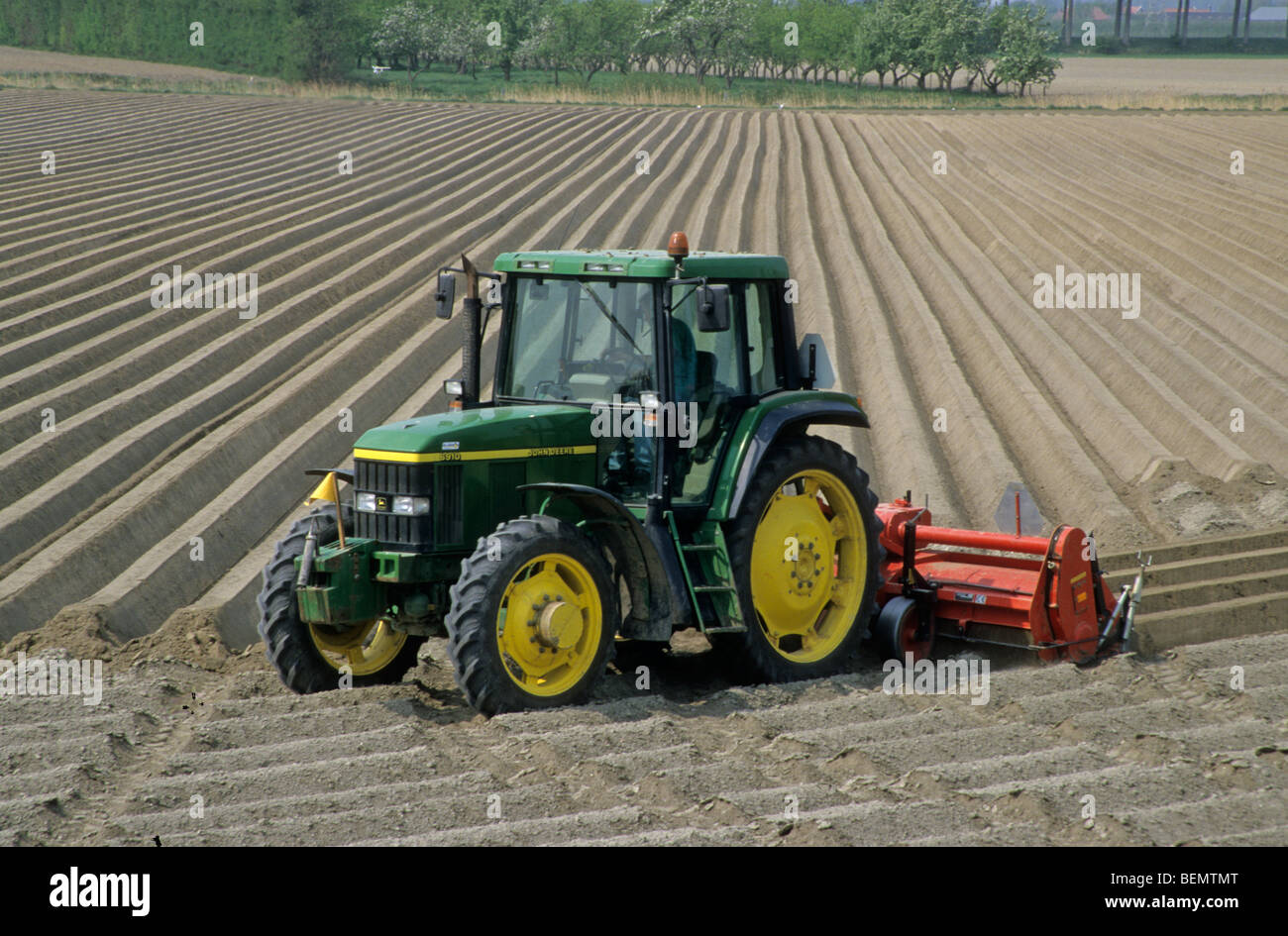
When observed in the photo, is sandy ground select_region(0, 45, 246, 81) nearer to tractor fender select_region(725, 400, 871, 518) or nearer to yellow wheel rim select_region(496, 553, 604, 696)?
tractor fender select_region(725, 400, 871, 518)

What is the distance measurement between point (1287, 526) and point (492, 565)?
551 cm

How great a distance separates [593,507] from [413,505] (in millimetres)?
749

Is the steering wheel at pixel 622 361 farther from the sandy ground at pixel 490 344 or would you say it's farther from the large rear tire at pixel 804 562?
the sandy ground at pixel 490 344

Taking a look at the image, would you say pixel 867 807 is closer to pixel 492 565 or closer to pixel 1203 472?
pixel 492 565

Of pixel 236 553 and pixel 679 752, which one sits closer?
pixel 679 752

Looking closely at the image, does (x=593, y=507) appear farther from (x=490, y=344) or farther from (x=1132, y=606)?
(x=490, y=344)

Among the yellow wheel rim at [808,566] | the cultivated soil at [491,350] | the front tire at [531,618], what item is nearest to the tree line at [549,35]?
the cultivated soil at [491,350]

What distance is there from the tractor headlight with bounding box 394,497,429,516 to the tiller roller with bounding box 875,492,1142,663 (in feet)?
7.64

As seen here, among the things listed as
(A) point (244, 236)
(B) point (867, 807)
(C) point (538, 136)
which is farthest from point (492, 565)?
(C) point (538, 136)

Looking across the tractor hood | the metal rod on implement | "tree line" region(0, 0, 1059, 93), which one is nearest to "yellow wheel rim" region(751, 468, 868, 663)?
the tractor hood

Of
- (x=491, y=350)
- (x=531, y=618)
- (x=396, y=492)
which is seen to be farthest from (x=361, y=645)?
(x=491, y=350)

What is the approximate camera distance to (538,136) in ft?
88.5

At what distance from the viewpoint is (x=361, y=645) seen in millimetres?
5785

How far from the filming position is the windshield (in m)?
5.66
